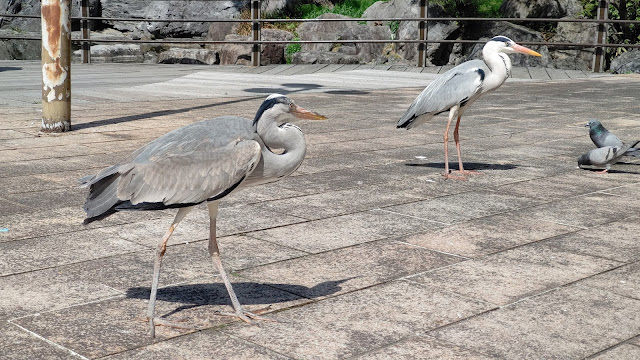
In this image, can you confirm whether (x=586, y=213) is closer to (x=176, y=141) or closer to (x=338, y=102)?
(x=176, y=141)

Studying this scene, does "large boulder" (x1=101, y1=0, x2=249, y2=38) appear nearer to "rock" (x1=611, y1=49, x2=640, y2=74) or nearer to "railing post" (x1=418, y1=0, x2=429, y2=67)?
"railing post" (x1=418, y1=0, x2=429, y2=67)

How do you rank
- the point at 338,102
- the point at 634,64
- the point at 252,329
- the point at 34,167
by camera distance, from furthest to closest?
the point at 634,64, the point at 338,102, the point at 34,167, the point at 252,329

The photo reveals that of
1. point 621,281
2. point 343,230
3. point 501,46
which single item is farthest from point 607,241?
point 501,46

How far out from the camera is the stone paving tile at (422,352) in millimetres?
3742

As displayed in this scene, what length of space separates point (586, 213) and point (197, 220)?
296cm

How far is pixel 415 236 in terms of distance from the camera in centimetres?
582

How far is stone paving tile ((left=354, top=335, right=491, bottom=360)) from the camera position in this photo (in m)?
3.74

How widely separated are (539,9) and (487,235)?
22.5 metres

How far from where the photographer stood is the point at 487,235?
5.89 m

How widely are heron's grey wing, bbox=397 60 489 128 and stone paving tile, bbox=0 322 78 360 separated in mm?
5212

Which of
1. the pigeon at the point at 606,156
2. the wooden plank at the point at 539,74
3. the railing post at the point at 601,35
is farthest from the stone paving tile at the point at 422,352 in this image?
the railing post at the point at 601,35

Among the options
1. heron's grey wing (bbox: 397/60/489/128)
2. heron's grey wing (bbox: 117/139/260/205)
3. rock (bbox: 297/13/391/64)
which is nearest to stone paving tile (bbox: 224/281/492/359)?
heron's grey wing (bbox: 117/139/260/205)

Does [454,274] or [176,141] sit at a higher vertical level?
[176,141]

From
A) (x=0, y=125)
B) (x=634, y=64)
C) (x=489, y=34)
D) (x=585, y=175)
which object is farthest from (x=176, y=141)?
(x=489, y=34)
